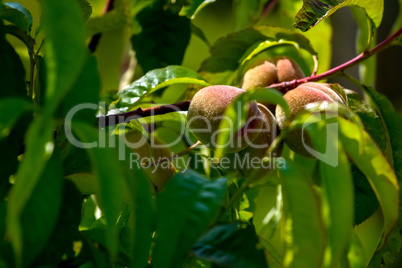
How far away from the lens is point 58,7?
1.06ft

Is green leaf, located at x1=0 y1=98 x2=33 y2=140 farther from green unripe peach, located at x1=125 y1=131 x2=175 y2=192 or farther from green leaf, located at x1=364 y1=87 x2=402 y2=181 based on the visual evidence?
green leaf, located at x1=364 y1=87 x2=402 y2=181

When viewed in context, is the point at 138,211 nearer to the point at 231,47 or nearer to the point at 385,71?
the point at 231,47

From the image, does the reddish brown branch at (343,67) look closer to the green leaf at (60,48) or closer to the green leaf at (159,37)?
the green leaf at (159,37)

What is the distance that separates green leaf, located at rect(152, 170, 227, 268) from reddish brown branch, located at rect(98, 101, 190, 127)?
0.87 feet

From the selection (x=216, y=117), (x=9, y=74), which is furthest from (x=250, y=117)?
(x=9, y=74)

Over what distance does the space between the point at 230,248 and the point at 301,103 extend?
0.87 feet

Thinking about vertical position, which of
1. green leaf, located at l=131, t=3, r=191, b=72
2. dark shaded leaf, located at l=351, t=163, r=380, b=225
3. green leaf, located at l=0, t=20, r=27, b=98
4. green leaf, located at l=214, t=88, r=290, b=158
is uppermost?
green leaf, located at l=131, t=3, r=191, b=72

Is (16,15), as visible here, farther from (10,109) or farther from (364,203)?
(364,203)

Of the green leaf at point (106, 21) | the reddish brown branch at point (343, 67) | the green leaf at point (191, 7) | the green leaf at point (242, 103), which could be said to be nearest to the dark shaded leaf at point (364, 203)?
the reddish brown branch at point (343, 67)

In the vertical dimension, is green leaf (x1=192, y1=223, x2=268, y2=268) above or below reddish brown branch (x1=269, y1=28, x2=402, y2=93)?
below

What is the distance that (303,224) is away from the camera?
0.38 metres

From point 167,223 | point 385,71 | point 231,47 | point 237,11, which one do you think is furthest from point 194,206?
point 385,71

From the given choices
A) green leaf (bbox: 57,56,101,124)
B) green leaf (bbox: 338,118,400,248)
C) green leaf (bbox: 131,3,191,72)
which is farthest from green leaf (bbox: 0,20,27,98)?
green leaf (bbox: 131,3,191,72)

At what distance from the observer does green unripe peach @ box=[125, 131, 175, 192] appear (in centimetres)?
68
